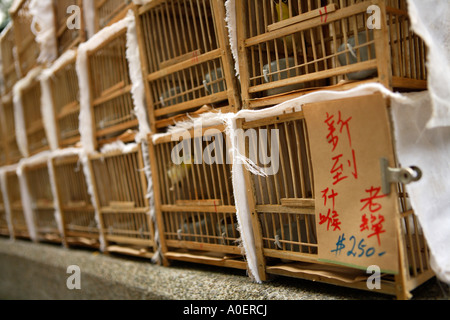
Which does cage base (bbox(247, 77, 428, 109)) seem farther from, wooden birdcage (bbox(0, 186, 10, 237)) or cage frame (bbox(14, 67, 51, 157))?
wooden birdcage (bbox(0, 186, 10, 237))

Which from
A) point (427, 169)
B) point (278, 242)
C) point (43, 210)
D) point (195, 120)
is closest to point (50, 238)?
point (43, 210)

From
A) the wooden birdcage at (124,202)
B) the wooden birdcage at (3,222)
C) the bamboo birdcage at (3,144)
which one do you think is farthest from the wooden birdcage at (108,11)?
the wooden birdcage at (3,222)

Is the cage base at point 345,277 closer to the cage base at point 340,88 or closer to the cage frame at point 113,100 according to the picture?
the cage base at point 340,88

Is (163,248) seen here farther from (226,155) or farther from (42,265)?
(42,265)

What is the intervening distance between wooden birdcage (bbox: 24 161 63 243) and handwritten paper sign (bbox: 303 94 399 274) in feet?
6.16

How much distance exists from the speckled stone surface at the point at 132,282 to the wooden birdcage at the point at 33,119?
A: 64 centimetres

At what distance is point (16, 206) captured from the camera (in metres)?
2.76

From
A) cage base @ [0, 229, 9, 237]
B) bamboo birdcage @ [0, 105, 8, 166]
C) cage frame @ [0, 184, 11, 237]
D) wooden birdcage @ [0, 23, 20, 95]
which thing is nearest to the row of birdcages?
wooden birdcage @ [0, 23, 20, 95]

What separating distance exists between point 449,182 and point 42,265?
203cm

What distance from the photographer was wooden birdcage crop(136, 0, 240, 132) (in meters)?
1.21

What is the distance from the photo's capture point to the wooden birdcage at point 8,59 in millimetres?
2746

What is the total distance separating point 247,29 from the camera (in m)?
1.21

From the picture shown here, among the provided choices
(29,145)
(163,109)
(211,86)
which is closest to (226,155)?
(211,86)
